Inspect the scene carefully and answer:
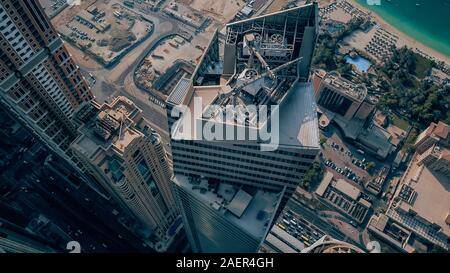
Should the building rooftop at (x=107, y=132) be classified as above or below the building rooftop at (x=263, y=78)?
below

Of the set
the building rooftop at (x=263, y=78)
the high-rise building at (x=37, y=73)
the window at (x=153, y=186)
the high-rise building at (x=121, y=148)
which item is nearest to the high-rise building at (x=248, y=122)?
the building rooftop at (x=263, y=78)

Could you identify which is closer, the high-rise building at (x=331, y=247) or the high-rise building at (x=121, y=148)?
the high-rise building at (x=331, y=247)

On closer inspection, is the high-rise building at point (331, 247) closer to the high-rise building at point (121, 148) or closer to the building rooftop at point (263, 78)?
the building rooftop at point (263, 78)

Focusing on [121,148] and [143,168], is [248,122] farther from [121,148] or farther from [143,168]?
[143,168]

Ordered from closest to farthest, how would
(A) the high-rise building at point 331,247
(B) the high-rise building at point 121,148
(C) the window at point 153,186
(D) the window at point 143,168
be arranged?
(A) the high-rise building at point 331,247 → (B) the high-rise building at point 121,148 → (D) the window at point 143,168 → (C) the window at point 153,186

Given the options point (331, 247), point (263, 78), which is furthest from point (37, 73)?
point (331, 247)
